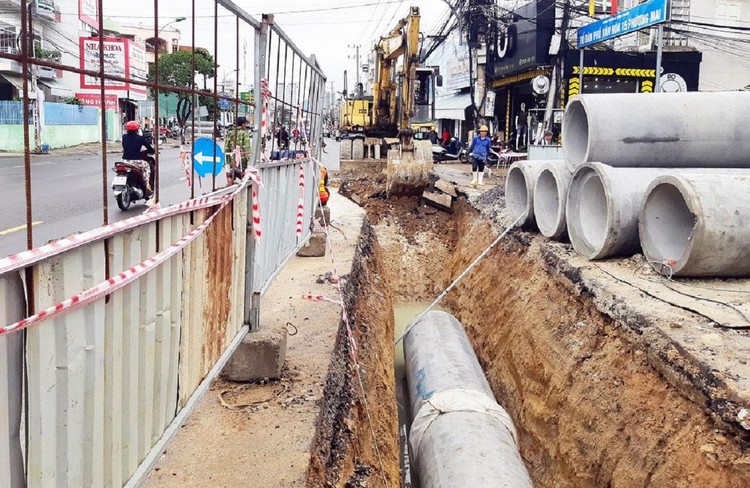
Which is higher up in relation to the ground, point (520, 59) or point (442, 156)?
point (520, 59)

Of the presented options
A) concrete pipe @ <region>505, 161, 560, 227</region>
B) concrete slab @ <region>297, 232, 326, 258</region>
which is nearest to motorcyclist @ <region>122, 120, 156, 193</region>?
concrete slab @ <region>297, 232, 326, 258</region>

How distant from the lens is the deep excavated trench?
4.40m

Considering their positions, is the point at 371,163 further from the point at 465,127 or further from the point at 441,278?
the point at 465,127

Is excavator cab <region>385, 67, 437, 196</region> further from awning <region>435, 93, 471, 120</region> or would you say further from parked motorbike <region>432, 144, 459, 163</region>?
awning <region>435, 93, 471, 120</region>

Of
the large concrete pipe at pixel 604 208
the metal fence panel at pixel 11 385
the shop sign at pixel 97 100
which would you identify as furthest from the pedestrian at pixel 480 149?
the metal fence panel at pixel 11 385

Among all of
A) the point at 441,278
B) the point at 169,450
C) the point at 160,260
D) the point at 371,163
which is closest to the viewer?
the point at 160,260

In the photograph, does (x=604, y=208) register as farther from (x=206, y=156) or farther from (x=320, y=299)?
(x=206, y=156)

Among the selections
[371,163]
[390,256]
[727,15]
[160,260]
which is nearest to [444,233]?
[390,256]

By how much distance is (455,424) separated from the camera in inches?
224

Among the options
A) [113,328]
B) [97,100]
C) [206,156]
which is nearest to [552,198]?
[206,156]

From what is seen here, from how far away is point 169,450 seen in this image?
154 inches

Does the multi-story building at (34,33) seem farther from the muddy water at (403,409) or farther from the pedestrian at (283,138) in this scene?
the muddy water at (403,409)

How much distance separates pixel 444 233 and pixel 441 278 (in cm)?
158

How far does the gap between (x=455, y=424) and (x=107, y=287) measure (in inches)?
165
